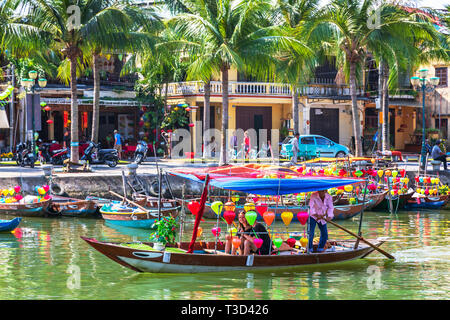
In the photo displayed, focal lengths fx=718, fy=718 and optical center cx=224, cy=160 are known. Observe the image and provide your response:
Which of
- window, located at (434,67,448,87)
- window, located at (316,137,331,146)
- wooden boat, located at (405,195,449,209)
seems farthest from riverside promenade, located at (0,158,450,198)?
window, located at (434,67,448,87)

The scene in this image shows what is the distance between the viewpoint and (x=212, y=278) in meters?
14.3

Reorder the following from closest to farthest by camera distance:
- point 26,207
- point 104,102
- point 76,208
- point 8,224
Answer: point 8,224 < point 26,207 < point 76,208 < point 104,102

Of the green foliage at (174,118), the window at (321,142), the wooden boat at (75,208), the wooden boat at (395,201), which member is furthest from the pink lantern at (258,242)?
the green foliage at (174,118)

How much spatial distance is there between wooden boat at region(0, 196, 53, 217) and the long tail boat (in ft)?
27.8

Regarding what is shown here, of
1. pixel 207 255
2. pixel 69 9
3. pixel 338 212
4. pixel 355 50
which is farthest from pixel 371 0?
pixel 207 255

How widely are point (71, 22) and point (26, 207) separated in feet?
24.1

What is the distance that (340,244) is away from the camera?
16500 millimetres

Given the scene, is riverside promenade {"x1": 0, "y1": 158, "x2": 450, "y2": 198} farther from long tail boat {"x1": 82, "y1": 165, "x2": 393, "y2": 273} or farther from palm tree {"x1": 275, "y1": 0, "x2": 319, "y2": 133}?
long tail boat {"x1": 82, "y1": 165, "x2": 393, "y2": 273}

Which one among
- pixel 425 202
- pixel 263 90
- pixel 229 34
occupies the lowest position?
pixel 425 202

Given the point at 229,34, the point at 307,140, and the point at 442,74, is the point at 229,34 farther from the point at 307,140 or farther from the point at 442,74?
the point at 442,74

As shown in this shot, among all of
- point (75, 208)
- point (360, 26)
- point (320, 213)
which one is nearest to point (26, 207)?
point (75, 208)
